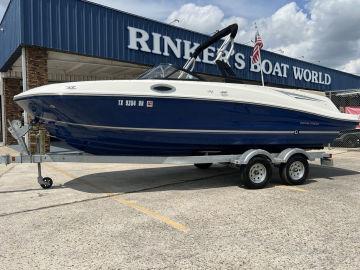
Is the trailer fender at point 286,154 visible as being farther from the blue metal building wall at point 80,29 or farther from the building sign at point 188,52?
the building sign at point 188,52

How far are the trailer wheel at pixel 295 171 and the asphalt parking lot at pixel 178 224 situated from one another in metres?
0.21

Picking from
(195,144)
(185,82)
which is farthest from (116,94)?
(195,144)

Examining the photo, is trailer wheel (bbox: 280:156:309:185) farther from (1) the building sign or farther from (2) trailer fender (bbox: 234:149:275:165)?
(1) the building sign

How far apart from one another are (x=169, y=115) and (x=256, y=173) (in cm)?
199

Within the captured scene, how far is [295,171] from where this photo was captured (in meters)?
7.54

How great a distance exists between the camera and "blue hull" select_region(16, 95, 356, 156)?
629 centimetres

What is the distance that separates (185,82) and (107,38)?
25.1 ft

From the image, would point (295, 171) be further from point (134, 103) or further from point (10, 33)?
point (10, 33)

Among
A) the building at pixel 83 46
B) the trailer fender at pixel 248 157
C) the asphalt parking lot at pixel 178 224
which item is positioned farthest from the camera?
the building at pixel 83 46

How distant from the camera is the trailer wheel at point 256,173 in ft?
22.6

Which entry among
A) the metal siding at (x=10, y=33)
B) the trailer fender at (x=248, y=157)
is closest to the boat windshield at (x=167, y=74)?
the trailer fender at (x=248, y=157)

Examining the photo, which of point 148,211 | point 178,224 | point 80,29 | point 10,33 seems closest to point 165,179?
point 148,211

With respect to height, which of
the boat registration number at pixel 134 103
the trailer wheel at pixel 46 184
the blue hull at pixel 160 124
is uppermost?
the boat registration number at pixel 134 103

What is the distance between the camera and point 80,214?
205 inches
